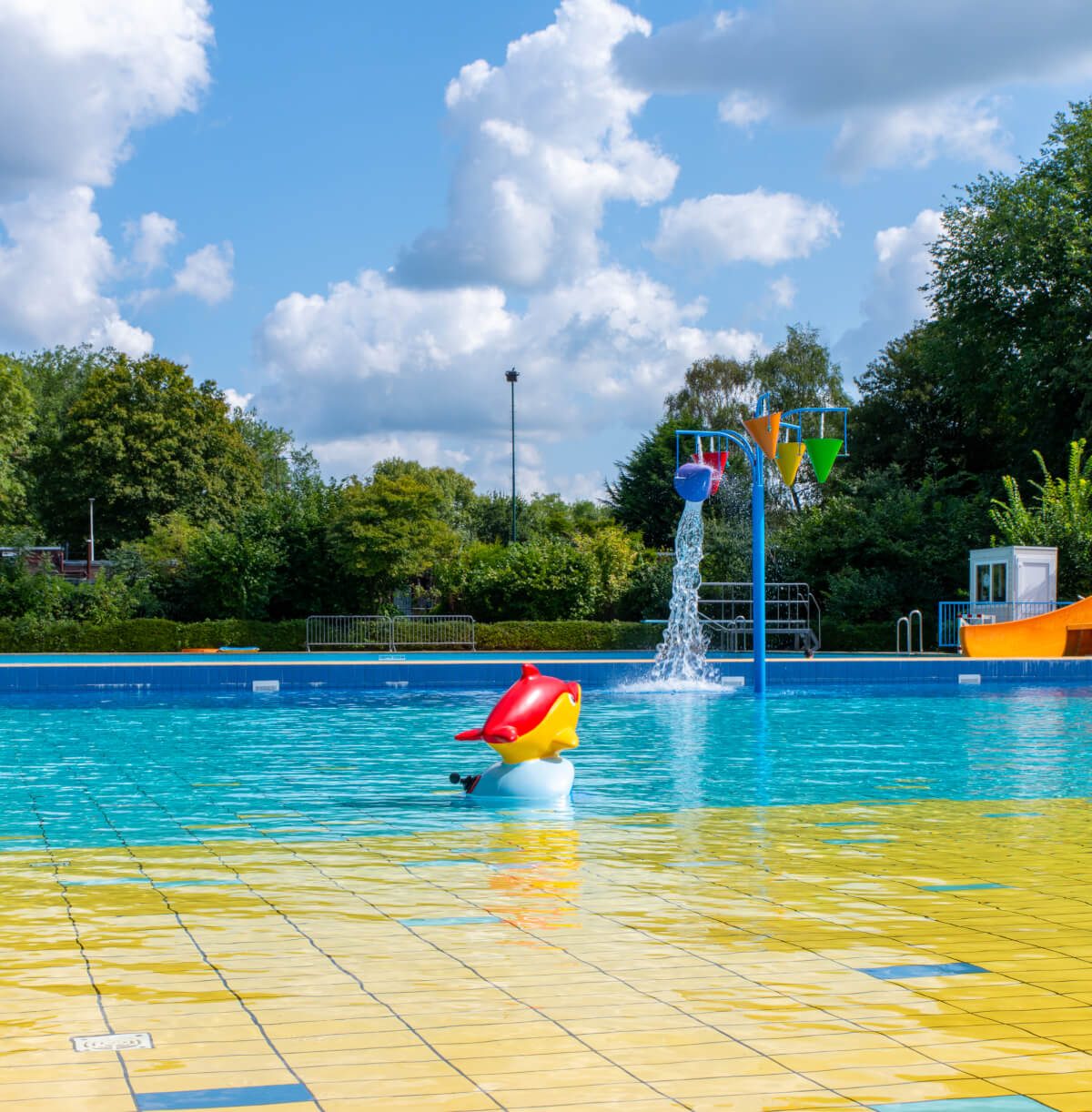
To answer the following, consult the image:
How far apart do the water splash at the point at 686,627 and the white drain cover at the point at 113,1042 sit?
19575 millimetres

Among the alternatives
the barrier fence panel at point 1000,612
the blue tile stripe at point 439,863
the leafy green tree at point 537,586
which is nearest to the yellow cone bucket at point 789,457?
the barrier fence panel at point 1000,612

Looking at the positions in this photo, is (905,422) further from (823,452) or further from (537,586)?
(823,452)

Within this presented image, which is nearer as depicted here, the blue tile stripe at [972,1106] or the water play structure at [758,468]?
the blue tile stripe at [972,1106]

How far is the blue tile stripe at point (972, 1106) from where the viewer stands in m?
3.47

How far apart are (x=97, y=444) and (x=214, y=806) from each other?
49.5 metres

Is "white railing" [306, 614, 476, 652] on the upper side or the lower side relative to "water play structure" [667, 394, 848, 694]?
lower

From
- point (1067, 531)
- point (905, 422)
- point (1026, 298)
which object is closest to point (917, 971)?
point (1067, 531)

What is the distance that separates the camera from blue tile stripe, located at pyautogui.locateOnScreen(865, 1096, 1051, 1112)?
3.47 meters

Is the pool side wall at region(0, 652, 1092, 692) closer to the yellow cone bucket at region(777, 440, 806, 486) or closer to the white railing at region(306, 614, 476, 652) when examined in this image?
the yellow cone bucket at region(777, 440, 806, 486)

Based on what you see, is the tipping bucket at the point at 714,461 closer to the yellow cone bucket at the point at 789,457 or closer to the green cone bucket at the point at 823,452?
the yellow cone bucket at the point at 789,457

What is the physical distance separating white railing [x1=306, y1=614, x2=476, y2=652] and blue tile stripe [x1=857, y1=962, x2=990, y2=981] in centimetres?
3096

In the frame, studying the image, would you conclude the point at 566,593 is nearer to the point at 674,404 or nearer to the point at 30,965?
the point at 674,404

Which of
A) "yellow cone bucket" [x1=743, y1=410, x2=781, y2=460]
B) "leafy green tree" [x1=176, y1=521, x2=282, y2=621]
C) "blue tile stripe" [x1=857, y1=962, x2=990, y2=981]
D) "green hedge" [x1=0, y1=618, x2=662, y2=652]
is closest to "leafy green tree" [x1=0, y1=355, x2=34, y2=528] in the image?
"leafy green tree" [x1=176, y1=521, x2=282, y2=621]

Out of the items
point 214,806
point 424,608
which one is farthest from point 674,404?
point 214,806
